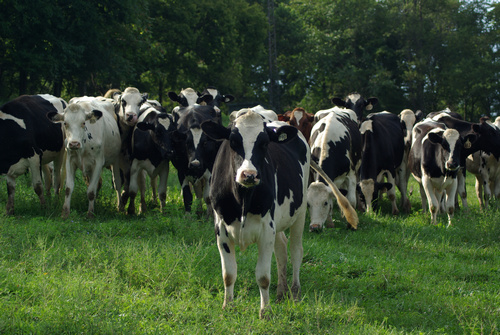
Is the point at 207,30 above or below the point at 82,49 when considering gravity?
above

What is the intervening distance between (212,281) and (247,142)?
2.21 metres

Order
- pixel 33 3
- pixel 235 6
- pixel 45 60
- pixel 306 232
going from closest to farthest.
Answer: pixel 306 232, pixel 33 3, pixel 45 60, pixel 235 6

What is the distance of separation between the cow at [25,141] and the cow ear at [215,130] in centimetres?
630

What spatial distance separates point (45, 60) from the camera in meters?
22.4

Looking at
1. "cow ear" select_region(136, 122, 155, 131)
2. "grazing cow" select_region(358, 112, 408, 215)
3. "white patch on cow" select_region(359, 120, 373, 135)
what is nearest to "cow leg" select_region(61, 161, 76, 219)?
"cow ear" select_region(136, 122, 155, 131)

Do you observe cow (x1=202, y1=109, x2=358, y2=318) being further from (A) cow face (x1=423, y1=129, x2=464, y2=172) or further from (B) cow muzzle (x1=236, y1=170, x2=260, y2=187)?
(A) cow face (x1=423, y1=129, x2=464, y2=172)

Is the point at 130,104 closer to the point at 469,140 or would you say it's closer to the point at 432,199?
the point at 432,199

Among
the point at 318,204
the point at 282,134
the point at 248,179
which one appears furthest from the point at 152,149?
the point at 248,179

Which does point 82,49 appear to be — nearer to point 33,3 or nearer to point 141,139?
point 33,3

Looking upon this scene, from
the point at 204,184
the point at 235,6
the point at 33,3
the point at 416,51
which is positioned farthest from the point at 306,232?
the point at 416,51

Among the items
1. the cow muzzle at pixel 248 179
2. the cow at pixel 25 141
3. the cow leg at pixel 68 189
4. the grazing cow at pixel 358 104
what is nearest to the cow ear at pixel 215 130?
the cow muzzle at pixel 248 179

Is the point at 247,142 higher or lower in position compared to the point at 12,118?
higher

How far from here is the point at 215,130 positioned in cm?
613

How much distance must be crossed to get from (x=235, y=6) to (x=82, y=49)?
23206mm
